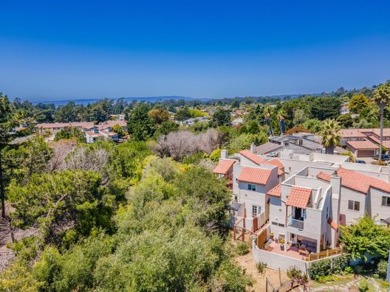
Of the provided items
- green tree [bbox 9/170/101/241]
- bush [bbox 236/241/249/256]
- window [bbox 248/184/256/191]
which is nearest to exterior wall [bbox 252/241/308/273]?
bush [bbox 236/241/249/256]

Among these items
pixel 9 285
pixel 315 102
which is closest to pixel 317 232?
pixel 9 285

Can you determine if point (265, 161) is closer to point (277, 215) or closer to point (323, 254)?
point (277, 215)

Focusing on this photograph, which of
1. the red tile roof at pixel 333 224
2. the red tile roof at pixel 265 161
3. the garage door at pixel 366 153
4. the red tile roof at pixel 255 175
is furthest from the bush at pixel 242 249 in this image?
the garage door at pixel 366 153

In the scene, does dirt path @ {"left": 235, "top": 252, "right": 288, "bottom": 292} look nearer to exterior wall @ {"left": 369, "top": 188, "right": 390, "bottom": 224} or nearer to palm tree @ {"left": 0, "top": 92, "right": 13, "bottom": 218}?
exterior wall @ {"left": 369, "top": 188, "right": 390, "bottom": 224}

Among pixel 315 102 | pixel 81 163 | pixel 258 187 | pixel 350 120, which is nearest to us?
pixel 258 187

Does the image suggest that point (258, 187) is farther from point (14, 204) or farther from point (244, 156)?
point (14, 204)

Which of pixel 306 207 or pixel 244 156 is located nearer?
pixel 306 207

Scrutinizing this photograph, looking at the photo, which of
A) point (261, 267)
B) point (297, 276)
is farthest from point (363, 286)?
point (261, 267)
